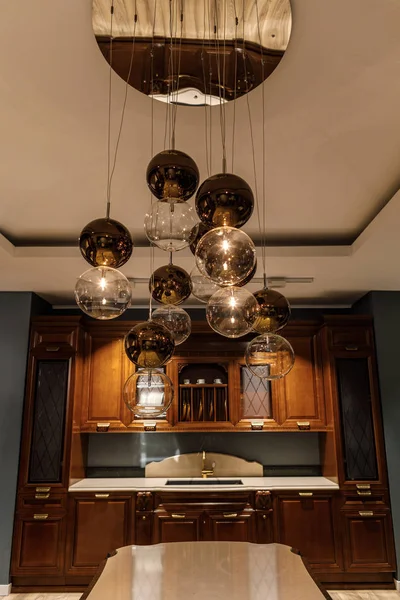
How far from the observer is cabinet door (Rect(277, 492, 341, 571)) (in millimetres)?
3984

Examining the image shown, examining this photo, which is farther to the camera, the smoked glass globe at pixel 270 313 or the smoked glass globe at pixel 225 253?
the smoked glass globe at pixel 270 313

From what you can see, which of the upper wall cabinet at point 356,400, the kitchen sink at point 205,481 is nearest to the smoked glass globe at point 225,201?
the upper wall cabinet at point 356,400

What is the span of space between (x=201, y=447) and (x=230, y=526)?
951 millimetres

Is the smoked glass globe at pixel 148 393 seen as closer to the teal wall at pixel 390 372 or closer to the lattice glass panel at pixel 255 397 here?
the lattice glass panel at pixel 255 397

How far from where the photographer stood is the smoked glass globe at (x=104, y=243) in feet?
4.62

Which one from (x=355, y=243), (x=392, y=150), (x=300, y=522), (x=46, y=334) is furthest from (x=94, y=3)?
(x=300, y=522)

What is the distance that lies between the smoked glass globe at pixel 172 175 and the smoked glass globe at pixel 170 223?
0.55 ft

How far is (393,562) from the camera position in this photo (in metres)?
3.92

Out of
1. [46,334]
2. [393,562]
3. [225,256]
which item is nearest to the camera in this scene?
[225,256]

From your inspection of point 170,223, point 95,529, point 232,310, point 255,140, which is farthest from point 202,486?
point 170,223

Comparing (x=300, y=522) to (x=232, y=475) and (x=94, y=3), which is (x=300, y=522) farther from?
(x=94, y=3)

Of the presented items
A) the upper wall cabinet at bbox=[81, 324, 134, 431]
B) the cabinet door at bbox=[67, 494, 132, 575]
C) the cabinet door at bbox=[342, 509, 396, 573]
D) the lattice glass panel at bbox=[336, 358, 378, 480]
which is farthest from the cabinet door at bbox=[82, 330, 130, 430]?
the cabinet door at bbox=[342, 509, 396, 573]

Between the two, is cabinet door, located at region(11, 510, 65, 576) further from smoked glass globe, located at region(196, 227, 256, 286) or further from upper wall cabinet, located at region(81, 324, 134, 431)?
smoked glass globe, located at region(196, 227, 256, 286)

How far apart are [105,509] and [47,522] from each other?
0.52 m
